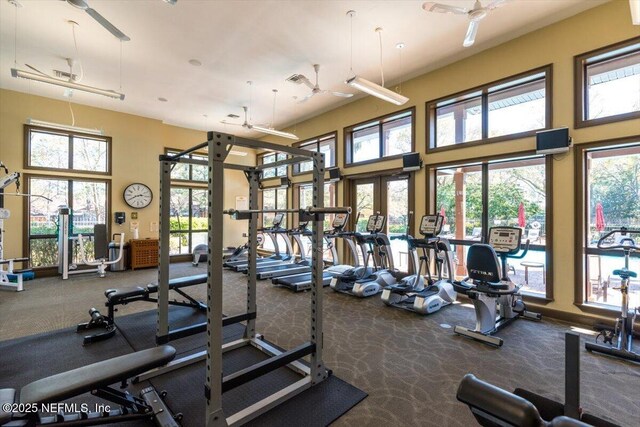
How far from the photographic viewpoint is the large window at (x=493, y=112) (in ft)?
14.3

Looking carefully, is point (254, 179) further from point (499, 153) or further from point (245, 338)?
point (499, 153)

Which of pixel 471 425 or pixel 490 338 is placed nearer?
pixel 471 425

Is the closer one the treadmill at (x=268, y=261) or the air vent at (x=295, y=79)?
the air vent at (x=295, y=79)

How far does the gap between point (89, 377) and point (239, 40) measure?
4722mm

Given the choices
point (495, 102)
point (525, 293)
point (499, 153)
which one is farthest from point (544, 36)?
point (525, 293)

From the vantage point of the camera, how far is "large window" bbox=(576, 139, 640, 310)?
371 centimetres

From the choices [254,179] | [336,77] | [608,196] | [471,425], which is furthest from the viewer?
[336,77]

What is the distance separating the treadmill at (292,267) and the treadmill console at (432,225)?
7.27ft

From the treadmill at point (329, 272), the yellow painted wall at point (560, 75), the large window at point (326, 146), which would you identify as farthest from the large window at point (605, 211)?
the large window at point (326, 146)

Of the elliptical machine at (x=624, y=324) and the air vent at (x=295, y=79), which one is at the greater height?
the air vent at (x=295, y=79)

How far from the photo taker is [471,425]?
1983 mm

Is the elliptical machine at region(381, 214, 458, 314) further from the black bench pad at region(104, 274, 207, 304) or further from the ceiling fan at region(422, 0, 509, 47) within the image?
the black bench pad at region(104, 274, 207, 304)

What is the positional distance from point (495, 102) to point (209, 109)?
261 inches

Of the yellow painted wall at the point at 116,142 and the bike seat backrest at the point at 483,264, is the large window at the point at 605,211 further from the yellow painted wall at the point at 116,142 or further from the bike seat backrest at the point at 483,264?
the yellow painted wall at the point at 116,142
